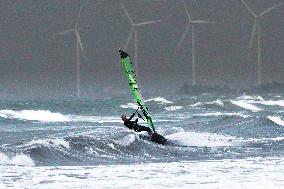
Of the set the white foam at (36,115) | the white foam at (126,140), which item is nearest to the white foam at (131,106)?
the white foam at (36,115)

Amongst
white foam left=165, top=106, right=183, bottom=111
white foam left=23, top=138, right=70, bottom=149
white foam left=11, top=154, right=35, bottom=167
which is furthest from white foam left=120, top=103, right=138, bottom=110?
white foam left=11, top=154, right=35, bottom=167

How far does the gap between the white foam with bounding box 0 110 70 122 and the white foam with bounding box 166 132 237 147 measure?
22.6m

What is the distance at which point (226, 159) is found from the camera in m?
24.6

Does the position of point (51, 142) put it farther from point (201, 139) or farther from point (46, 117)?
point (46, 117)

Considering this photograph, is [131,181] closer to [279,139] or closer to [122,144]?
[122,144]

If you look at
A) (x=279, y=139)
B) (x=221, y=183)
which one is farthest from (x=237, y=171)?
(x=279, y=139)

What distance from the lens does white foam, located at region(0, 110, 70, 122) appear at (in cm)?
5714

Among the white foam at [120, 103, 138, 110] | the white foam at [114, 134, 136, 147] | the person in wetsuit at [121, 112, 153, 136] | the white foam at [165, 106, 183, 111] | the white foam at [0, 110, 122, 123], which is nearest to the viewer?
the white foam at [114, 134, 136, 147]

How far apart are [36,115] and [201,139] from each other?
30019 millimetres

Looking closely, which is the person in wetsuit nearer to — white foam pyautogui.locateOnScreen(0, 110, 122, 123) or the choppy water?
the choppy water

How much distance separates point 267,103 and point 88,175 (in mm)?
73087

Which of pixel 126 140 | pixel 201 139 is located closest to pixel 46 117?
pixel 201 139

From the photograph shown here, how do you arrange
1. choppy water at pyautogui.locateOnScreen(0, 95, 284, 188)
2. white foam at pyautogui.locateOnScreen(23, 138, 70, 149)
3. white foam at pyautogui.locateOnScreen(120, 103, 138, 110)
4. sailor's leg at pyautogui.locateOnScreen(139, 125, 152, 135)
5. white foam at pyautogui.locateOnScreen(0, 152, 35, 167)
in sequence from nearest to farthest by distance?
choppy water at pyautogui.locateOnScreen(0, 95, 284, 188), white foam at pyautogui.locateOnScreen(0, 152, 35, 167), white foam at pyautogui.locateOnScreen(23, 138, 70, 149), sailor's leg at pyautogui.locateOnScreen(139, 125, 152, 135), white foam at pyautogui.locateOnScreen(120, 103, 138, 110)

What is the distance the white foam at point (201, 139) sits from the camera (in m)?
31.8
